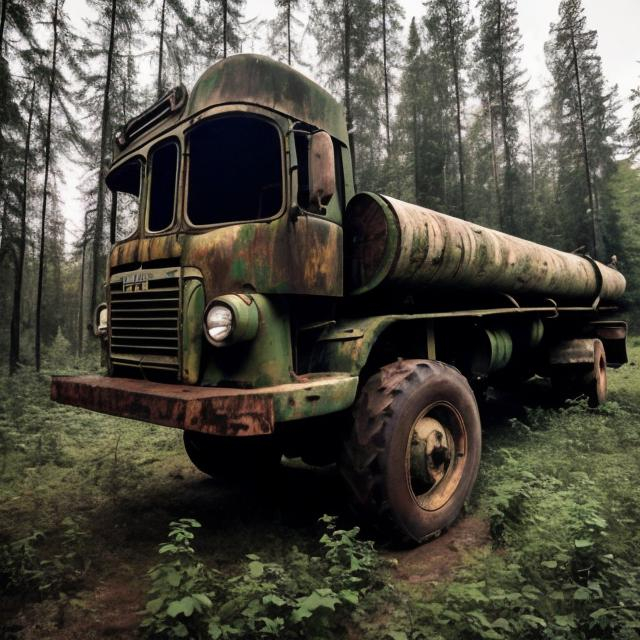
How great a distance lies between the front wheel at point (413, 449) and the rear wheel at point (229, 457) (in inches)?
45.9

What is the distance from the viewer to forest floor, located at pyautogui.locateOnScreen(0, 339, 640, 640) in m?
2.24

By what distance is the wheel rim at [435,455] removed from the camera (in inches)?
132

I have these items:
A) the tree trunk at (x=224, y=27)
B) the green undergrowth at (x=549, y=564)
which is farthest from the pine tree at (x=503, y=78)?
the green undergrowth at (x=549, y=564)

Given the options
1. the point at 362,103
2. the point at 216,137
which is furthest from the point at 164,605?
the point at 362,103

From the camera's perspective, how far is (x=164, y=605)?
2316 mm

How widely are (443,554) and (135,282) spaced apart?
9.47ft

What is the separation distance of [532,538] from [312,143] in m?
2.86

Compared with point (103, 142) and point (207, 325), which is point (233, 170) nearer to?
point (207, 325)

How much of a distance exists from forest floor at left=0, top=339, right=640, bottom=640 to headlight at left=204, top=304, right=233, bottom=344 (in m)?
1.44

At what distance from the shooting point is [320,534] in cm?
337

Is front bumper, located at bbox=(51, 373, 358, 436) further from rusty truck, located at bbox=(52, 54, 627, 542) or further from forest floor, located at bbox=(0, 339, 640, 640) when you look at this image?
forest floor, located at bbox=(0, 339, 640, 640)

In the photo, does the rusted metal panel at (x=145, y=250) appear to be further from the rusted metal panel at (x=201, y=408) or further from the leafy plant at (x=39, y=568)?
the leafy plant at (x=39, y=568)

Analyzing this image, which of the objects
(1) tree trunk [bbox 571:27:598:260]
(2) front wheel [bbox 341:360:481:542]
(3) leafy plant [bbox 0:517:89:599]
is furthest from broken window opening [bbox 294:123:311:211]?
(1) tree trunk [bbox 571:27:598:260]

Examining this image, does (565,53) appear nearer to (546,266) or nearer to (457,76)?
(457,76)
